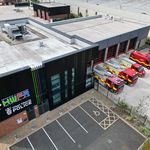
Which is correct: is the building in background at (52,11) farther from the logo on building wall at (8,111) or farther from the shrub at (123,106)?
the logo on building wall at (8,111)

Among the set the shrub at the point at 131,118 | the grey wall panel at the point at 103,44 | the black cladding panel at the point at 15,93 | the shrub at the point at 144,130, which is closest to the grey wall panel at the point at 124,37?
the grey wall panel at the point at 103,44

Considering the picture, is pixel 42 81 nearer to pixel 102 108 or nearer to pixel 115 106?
pixel 102 108

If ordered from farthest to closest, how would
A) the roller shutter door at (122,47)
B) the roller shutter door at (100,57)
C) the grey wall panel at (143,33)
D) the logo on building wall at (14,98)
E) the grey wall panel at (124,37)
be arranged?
1. the grey wall panel at (143,33)
2. the roller shutter door at (122,47)
3. the grey wall panel at (124,37)
4. the roller shutter door at (100,57)
5. the logo on building wall at (14,98)

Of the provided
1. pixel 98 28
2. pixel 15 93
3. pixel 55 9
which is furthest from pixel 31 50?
pixel 55 9

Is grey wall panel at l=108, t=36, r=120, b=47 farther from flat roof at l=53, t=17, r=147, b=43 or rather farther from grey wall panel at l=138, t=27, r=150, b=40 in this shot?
grey wall panel at l=138, t=27, r=150, b=40

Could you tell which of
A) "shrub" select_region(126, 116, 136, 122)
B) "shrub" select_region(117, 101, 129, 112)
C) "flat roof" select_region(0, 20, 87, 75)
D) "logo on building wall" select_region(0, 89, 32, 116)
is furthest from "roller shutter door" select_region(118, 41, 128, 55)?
"logo on building wall" select_region(0, 89, 32, 116)

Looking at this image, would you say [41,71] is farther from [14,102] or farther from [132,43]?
[132,43]

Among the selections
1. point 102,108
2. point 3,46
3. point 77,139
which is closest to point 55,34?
point 3,46
